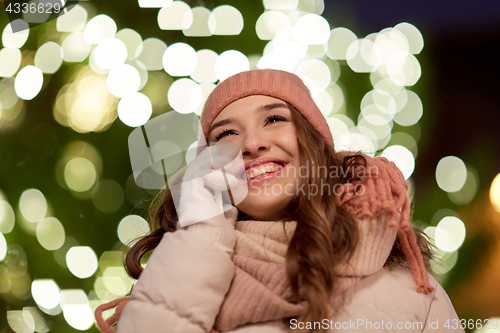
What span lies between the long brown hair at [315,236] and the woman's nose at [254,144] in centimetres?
13

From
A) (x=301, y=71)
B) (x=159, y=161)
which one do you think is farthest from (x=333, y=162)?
(x=301, y=71)

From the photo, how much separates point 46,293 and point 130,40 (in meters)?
1.41

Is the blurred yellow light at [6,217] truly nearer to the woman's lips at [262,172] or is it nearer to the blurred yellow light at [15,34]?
the blurred yellow light at [15,34]

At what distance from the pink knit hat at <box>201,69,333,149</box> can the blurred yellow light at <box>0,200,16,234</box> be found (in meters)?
1.15

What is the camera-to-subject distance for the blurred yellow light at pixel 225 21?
1882 millimetres

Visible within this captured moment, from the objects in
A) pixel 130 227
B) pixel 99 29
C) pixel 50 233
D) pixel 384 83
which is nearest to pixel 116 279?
pixel 130 227

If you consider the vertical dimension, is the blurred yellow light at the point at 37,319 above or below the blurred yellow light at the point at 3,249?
below

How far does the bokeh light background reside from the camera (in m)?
1.80

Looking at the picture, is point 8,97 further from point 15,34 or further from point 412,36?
point 412,36

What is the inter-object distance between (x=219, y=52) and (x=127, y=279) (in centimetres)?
136

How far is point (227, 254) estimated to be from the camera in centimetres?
96

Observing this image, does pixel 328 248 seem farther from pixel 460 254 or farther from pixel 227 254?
pixel 460 254

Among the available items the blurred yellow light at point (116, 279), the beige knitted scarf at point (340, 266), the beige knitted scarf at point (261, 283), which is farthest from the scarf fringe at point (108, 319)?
the blurred yellow light at point (116, 279)

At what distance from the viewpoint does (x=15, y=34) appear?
1807 mm
